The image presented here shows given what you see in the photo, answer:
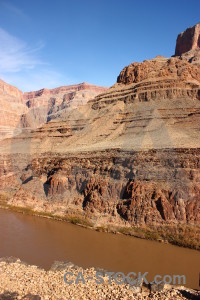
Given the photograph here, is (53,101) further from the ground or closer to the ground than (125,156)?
further from the ground

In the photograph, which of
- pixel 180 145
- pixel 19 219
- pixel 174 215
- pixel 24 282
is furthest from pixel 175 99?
pixel 24 282

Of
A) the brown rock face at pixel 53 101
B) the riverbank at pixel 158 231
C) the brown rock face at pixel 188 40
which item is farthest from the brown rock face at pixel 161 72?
the brown rock face at pixel 53 101

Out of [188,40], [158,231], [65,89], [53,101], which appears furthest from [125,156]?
[65,89]

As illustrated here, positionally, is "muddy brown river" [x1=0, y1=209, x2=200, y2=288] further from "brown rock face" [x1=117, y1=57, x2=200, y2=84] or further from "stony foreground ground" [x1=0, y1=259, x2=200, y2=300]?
"brown rock face" [x1=117, y1=57, x2=200, y2=84]

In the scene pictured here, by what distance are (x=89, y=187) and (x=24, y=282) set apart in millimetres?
13323

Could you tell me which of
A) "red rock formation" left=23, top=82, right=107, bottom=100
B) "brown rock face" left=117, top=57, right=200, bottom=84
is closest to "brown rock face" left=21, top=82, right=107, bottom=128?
"red rock formation" left=23, top=82, right=107, bottom=100

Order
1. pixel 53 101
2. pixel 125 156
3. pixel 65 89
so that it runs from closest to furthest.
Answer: pixel 125 156
pixel 53 101
pixel 65 89

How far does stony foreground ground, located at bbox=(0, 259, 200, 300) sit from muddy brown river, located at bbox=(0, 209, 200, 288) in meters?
1.59

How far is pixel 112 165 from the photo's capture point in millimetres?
A: 25141

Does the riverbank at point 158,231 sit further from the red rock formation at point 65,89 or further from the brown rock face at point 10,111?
the red rock formation at point 65,89

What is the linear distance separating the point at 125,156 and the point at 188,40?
70903mm

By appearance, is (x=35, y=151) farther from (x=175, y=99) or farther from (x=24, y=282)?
(x=24, y=282)

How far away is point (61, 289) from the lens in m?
11.9

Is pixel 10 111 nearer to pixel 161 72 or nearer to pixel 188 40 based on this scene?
pixel 188 40
